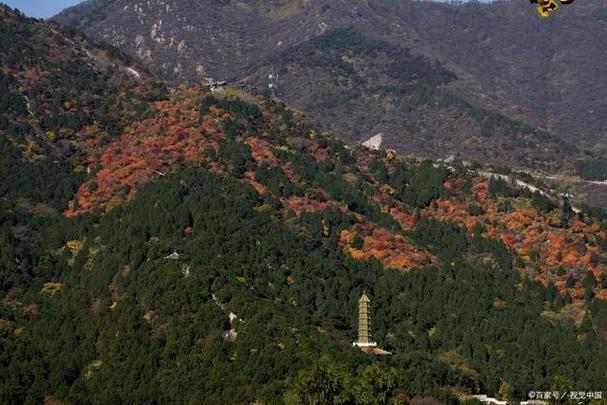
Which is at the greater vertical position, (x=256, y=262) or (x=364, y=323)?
(x=256, y=262)

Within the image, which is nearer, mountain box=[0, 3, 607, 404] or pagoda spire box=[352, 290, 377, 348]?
mountain box=[0, 3, 607, 404]

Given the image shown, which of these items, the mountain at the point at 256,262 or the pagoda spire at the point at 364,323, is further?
the pagoda spire at the point at 364,323

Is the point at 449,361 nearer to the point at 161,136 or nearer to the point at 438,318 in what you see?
the point at 438,318

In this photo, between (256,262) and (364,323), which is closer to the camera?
(364,323)
